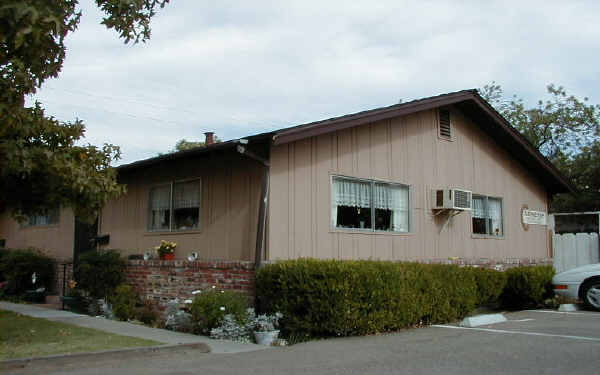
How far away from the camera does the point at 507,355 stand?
8.34m

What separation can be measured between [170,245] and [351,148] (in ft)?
13.3

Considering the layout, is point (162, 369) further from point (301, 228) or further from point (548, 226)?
point (548, 226)

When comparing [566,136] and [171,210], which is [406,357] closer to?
[171,210]

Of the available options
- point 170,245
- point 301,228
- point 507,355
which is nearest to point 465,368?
point 507,355

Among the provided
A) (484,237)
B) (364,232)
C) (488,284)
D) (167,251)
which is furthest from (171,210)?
(484,237)

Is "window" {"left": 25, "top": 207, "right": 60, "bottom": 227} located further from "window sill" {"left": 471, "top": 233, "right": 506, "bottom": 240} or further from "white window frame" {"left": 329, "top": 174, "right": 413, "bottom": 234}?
"window sill" {"left": 471, "top": 233, "right": 506, "bottom": 240}

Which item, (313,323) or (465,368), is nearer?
(465,368)

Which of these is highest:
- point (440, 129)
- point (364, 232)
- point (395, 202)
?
point (440, 129)

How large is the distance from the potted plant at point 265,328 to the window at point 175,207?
2957 millimetres

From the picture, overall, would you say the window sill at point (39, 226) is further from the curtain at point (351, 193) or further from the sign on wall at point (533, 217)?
the sign on wall at point (533, 217)

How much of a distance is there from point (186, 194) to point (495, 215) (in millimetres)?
7895

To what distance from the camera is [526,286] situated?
1428 centimetres

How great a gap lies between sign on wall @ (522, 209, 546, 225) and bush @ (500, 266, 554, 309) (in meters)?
1.98

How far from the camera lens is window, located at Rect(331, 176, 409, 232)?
1209 cm
